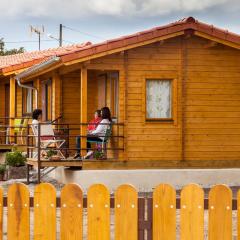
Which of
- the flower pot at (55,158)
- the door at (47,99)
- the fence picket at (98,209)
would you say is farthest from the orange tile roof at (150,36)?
the fence picket at (98,209)

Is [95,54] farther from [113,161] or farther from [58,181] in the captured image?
[58,181]

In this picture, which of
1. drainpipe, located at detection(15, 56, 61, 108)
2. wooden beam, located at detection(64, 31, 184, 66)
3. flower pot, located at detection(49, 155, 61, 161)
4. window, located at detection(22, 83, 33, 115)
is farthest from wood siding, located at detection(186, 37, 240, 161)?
window, located at detection(22, 83, 33, 115)

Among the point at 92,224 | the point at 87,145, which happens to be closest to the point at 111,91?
the point at 87,145

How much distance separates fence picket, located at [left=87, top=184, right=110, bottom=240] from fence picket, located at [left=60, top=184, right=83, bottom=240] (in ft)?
0.32

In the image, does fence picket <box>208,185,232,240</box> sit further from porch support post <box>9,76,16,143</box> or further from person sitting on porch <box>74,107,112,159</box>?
porch support post <box>9,76,16,143</box>

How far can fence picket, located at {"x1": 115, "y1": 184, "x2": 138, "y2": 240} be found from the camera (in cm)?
645

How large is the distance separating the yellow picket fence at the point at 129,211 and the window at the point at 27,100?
1776cm

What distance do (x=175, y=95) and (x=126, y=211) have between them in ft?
32.6

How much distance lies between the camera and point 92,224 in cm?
652

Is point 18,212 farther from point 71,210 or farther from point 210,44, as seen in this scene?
point 210,44

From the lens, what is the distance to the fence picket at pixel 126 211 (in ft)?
21.2

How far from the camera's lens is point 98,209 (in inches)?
255

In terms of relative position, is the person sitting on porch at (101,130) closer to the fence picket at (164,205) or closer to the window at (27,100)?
the window at (27,100)

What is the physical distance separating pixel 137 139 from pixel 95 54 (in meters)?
2.32
